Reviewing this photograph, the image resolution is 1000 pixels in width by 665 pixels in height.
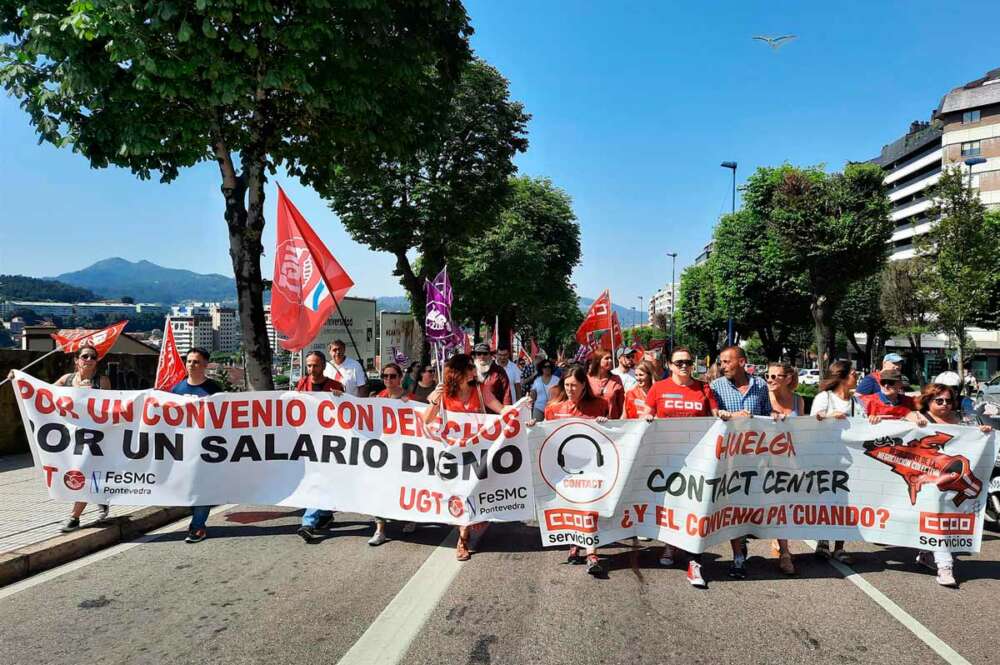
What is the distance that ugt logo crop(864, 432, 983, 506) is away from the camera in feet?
18.4

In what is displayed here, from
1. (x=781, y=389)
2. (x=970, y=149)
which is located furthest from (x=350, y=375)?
(x=970, y=149)

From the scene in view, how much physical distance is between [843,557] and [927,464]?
1064mm

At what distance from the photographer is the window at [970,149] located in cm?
5784

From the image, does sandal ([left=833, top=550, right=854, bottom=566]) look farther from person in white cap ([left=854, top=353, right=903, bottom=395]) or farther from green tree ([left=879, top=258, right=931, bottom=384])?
green tree ([left=879, top=258, right=931, bottom=384])

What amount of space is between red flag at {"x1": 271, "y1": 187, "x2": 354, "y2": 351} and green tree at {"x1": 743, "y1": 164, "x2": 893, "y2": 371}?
2688 cm

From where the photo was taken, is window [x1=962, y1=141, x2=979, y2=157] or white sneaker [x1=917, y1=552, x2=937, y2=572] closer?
white sneaker [x1=917, y1=552, x2=937, y2=572]

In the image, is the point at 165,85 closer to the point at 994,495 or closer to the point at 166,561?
the point at 166,561

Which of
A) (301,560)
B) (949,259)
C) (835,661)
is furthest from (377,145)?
(949,259)

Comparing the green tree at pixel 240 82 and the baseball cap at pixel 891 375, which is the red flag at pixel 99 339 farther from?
the baseball cap at pixel 891 375

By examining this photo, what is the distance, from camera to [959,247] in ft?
77.5

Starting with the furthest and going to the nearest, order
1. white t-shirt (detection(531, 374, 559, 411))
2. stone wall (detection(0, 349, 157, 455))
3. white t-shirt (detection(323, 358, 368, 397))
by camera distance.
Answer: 1. stone wall (detection(0, 349, 157, 455))
2. white t-shirt (detection(531, 374, 559, 411))
3. white t-shirt (detection(323, 358, 368, 397))

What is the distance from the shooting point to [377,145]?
34.2 ft

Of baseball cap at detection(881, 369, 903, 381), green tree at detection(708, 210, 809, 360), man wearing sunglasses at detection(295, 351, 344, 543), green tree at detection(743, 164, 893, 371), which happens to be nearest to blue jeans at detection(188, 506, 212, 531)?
man wearing sunglasses at detection(295, 351, 344, 543)

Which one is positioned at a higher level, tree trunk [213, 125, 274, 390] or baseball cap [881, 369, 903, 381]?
tree trunk [213, 125, 274, 390]
